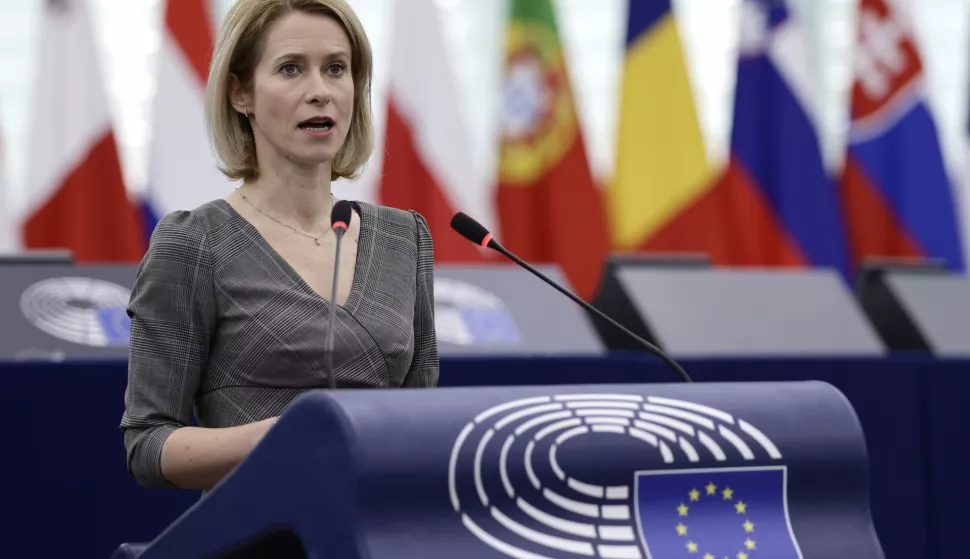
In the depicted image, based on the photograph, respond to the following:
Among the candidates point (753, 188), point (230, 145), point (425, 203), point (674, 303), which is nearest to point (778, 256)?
point (753, 188)

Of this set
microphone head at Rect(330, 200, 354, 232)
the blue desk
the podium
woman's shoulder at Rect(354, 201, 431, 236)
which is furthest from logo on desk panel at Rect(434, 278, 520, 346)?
the podium

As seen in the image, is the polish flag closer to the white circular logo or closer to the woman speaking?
the white circular logo

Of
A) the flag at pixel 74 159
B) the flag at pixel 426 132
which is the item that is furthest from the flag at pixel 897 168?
the flag at pixel 74 159

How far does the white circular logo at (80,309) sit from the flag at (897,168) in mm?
3598

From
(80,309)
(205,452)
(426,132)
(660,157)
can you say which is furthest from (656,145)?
(205,452)

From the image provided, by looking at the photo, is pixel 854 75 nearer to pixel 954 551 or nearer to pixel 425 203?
pixel 425 203

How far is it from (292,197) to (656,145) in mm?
3412

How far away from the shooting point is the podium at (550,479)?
1003mm

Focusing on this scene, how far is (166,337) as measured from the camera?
1.39 m

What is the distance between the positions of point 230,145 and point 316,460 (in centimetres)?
67

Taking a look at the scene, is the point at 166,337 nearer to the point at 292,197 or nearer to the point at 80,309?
the point at 292,197

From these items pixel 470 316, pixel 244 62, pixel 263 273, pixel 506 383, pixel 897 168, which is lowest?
pixel 506 383

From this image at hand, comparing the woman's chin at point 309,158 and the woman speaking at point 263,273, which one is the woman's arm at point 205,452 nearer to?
the woman speaking at point 263,273

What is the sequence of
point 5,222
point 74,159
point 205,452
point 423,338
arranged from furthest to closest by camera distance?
point 5,222 < point 74,159 < point 423,338 < point 205,452
